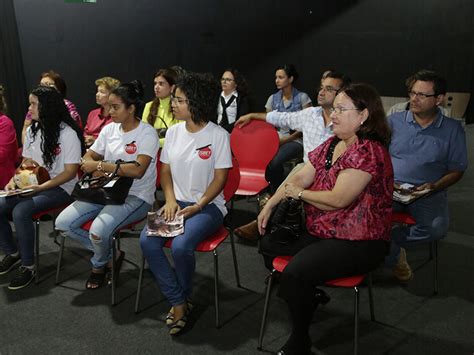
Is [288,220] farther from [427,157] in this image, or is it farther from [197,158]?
[427,157]

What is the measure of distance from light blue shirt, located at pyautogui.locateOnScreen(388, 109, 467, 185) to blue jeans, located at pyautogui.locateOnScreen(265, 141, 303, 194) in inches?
44.9

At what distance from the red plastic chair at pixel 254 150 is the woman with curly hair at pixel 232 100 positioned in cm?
88

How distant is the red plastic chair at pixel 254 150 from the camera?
3.42 m

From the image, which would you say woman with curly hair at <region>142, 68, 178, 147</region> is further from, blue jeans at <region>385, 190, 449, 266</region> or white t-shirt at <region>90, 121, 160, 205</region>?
blue jeans at <region>385, 190, 449, 266</region>

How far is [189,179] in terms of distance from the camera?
2.54 metres

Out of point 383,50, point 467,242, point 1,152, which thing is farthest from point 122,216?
point 383,50

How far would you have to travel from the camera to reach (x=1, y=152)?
10.3 feet

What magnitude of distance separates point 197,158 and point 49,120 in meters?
1.10

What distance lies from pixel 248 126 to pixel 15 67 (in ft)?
9.46

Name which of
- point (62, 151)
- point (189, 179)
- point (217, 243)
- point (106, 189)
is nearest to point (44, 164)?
point (62, 151)

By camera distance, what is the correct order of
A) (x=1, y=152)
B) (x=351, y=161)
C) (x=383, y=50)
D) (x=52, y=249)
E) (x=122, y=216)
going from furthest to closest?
(x=383, y=50) → (x=52, y=249) → (x=1, y=152) → (x=122, y=216) → (x=351, y=161)

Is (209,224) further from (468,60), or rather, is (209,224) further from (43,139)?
(468,60)

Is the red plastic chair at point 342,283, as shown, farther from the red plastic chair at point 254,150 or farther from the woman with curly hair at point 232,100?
the woman with curly hair at point 232,100

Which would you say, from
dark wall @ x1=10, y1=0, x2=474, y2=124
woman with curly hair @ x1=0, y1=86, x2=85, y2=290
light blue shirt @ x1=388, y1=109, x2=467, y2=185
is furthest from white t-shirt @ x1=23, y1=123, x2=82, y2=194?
dark wall @ x1=10, y1=0, x2=474, y2=124
